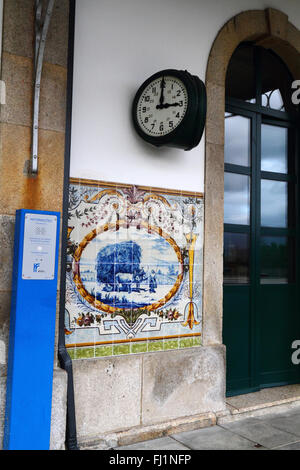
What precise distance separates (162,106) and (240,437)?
284cm

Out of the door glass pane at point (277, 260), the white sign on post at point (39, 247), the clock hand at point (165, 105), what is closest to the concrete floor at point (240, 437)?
the door glass pane at point (277, 260)

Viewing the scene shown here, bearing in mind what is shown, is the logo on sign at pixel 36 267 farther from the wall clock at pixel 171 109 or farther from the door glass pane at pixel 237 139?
the door glass pane at pixel 237 139

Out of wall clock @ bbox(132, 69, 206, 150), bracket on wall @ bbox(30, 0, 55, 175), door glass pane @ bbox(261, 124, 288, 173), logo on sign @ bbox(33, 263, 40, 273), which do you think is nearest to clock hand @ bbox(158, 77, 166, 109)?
wall clock @ bbox(132, 69, 206, 150)

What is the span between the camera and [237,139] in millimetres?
4910

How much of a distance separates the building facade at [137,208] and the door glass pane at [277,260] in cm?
17

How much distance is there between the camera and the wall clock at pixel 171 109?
357 centimetres

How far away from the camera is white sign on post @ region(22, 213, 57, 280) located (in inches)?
121

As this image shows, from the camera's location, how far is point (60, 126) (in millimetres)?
3449

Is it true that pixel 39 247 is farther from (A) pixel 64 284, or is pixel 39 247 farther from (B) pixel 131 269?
(B) pixel 131 269

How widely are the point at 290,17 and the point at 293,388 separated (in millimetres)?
4121

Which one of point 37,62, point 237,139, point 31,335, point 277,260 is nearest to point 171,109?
point 37,62

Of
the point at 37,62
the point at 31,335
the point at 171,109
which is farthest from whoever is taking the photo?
the point at 171,109

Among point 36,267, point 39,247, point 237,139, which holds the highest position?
point 237,139

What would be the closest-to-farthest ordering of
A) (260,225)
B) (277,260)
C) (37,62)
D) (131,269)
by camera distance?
(37,62) < (131,269) < (260,225) < (277,260)
